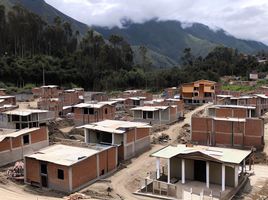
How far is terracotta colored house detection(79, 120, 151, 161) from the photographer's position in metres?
31.1

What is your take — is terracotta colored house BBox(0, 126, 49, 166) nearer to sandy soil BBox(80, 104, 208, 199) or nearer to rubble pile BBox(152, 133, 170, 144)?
sandy soil BBox(80, 104, 208, 199)

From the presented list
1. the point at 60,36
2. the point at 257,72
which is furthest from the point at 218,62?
the point at 60,36

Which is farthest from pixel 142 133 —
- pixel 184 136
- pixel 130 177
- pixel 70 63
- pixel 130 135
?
pixel 70 63

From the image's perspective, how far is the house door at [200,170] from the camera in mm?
25156

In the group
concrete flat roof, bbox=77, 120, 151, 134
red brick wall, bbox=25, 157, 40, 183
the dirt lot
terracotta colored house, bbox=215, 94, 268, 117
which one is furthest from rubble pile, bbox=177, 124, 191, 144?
red brick wall, bbox=25, 157, 40, 183

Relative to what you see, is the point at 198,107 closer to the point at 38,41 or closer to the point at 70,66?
the point at 70,66

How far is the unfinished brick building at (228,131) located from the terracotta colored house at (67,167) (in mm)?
10465

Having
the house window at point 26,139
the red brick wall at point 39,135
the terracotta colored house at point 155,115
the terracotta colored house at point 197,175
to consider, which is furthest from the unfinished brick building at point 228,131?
the house window at point 26,139

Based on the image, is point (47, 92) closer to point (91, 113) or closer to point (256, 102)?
point (91, 113)

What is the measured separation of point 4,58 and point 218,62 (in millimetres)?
55235

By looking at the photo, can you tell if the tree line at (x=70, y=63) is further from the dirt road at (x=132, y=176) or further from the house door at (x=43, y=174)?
the house door at (x=43, y=174)

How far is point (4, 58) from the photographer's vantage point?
8362 centimetres

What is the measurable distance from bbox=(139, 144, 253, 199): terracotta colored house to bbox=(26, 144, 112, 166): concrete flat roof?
14.4 ft

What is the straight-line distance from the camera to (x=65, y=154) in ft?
86.5
